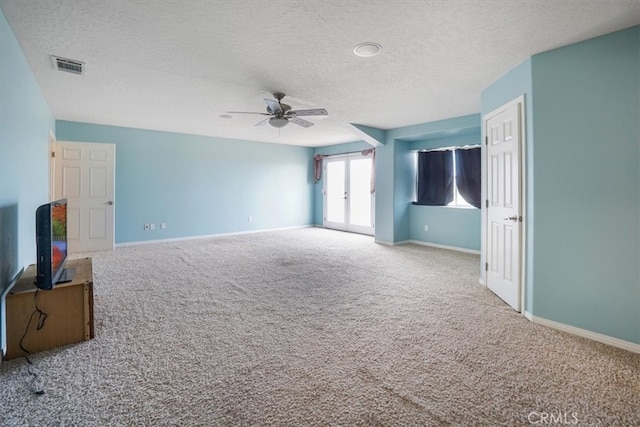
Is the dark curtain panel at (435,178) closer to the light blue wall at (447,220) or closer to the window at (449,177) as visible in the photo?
the window at (449,177)

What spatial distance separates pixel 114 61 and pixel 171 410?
A: 3.16m

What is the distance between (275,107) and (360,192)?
463 centimetres

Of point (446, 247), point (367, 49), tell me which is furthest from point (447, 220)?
point (367, 49)

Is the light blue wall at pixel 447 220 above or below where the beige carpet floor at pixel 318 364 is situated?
above

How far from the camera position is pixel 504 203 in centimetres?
324

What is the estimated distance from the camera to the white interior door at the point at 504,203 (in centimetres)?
296

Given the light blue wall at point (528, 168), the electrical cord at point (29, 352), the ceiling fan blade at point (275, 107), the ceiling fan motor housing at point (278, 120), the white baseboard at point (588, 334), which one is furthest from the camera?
the ceiling fan motor housing at point (278, 120)

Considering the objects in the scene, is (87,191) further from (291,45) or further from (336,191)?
(336,191)

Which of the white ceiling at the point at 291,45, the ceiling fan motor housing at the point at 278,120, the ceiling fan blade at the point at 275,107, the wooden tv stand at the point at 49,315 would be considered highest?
the white ceiling at the point at 291,45

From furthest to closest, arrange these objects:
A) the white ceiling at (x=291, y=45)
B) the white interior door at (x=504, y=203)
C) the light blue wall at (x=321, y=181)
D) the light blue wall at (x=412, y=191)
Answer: the light blue wall at (x=321, y=181) < the light blue wall at (x=412, y=191) < the white interior door at (x=504, y=203) < the white ceiling at (x=291, y=45)

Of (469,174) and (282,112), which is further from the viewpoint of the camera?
(469,174)

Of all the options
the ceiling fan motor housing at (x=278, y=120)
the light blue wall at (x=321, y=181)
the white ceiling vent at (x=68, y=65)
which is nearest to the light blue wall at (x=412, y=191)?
the light blue wall at (x=321, y=181)

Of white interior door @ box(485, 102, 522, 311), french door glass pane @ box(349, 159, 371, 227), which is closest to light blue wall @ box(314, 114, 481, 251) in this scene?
french door glass pane @ box(349, 159, 371, 227)

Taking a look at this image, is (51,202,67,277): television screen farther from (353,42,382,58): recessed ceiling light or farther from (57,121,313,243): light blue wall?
(57,121,313,243): light blue wall
